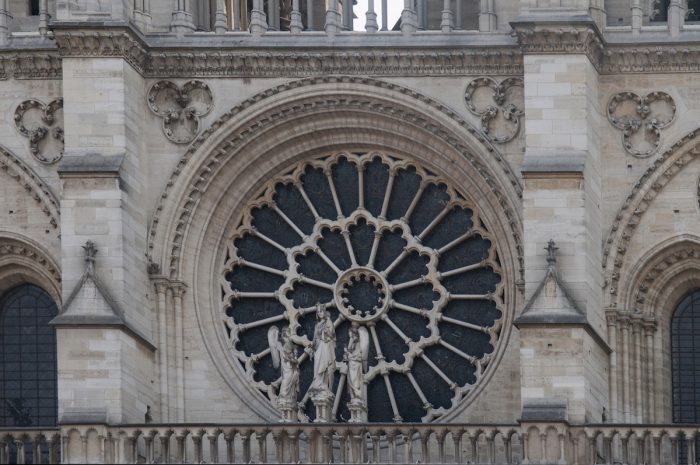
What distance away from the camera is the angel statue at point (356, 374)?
3925 centimetres

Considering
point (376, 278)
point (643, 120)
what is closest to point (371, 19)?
point (376, 278)

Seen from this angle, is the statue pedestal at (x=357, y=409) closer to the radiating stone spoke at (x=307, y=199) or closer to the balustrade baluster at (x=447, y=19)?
the radiating stone spoke at (x=307, y=199)

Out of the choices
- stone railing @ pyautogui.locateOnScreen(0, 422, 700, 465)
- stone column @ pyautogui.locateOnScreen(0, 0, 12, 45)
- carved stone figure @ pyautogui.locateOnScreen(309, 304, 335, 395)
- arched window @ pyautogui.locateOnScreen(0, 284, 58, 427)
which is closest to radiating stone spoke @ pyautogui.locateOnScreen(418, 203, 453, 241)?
carved stone figure @ pyautogui.locateOnScreen(309, 304, 335, 395)

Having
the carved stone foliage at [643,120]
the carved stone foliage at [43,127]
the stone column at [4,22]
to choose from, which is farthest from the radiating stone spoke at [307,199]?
→ the stone column at [4,22]

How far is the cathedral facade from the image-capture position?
3919cm

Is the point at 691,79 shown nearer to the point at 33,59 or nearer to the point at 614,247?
the point at 614,247

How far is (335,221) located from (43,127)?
3.80 m

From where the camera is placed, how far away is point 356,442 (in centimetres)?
3869

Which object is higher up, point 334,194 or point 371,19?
point 371,19

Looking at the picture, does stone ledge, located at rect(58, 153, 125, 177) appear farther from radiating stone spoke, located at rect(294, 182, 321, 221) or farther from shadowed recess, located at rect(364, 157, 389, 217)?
shadowed recess, located at rect(364, 157, 389, 217)

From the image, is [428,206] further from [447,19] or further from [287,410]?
[287,410]

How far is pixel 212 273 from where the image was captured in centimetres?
4097

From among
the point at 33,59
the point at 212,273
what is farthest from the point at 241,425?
the point at 33,59

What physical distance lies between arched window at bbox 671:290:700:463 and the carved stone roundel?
2.21 meters
